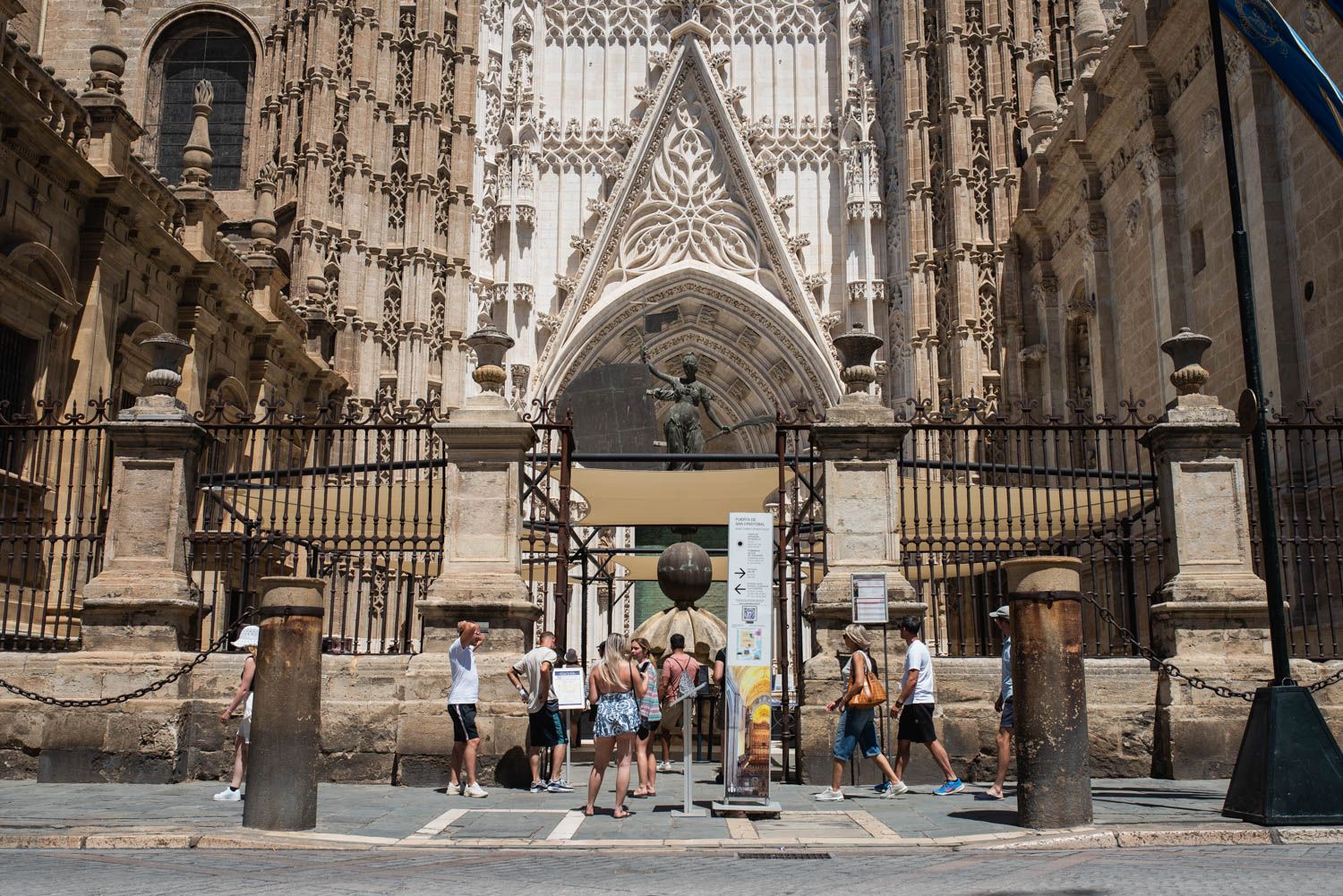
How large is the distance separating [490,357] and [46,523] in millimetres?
5039

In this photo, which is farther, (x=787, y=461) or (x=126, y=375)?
(x=126, y=375)

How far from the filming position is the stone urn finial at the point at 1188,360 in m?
11.7

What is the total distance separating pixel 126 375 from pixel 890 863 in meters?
14.6

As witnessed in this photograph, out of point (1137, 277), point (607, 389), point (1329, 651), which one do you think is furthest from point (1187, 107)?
point (607, 389)

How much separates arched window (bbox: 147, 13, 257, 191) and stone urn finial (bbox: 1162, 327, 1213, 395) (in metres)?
25.0

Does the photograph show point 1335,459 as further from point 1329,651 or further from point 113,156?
point 113,156

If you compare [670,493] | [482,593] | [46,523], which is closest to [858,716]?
[482,593]

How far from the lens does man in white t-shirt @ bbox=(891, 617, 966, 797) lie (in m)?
10.1

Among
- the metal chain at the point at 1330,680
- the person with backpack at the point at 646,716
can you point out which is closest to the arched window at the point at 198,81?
the person with backpack at the point at 646,716

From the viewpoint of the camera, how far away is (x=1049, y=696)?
8.41 m

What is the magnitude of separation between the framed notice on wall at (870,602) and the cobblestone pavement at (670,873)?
333cm

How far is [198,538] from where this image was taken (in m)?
11.8

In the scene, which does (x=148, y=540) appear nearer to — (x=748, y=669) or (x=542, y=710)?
(x=542, y=710)

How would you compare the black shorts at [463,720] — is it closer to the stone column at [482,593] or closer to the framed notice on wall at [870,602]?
the stone column at [482,593]
